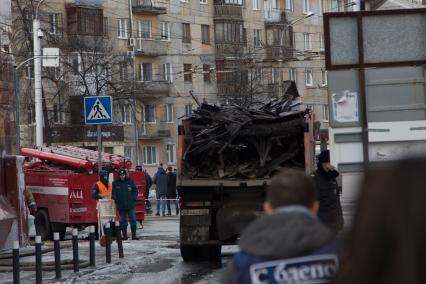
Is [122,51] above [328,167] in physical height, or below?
above

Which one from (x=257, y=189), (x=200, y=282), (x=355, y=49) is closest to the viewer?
(x=355, y=49)

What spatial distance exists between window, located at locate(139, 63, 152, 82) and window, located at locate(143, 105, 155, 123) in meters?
1.81

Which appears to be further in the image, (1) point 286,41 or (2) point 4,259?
(1) point 286,41

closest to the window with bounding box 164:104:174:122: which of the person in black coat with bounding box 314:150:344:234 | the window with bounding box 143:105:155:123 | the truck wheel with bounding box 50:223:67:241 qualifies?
the window with bounding box 143:105:155:123

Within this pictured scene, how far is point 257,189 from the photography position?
17734mm

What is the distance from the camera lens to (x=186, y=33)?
73.8 metres

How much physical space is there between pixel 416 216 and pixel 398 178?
102 mm

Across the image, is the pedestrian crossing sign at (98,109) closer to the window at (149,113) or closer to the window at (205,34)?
the window at (149,113)

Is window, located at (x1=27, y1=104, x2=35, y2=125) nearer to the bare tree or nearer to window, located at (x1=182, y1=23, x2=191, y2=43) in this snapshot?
the bare tree

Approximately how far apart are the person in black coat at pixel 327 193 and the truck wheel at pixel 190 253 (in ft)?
18.0

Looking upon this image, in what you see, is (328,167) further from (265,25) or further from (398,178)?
(265,25)

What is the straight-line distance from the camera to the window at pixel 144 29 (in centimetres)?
7206

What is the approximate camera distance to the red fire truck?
1050 inches

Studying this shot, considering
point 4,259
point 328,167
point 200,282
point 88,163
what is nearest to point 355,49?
point 328,167
